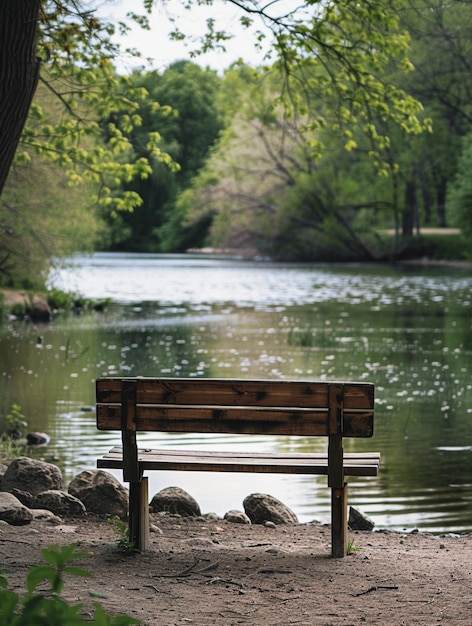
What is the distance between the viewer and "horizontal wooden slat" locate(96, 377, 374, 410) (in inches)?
233

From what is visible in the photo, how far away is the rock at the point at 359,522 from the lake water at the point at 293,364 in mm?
558

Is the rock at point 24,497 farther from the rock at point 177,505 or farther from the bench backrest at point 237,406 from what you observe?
the bench backrest at point 237,406

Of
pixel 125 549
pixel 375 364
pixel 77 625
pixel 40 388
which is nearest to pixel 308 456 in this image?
pixel 125 549

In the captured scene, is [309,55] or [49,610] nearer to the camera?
[49,610]

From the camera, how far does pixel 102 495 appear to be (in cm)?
764

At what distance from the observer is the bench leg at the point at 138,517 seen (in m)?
6.14

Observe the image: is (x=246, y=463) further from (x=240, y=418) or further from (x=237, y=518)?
(x=237, y=518)

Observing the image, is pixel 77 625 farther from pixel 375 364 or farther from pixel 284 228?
pixel 284 228

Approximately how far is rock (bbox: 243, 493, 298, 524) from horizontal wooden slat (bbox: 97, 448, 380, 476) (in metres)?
1.45

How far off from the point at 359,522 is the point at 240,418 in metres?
2.28

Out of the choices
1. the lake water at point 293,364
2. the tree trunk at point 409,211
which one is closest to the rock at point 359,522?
the lake water at point 293,364

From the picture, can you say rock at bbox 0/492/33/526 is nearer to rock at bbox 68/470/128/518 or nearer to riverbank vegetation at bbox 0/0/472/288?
rock at bbox 68/470/128/518

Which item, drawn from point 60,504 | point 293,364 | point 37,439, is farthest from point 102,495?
point 293,364

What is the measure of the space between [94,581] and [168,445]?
6196mm
